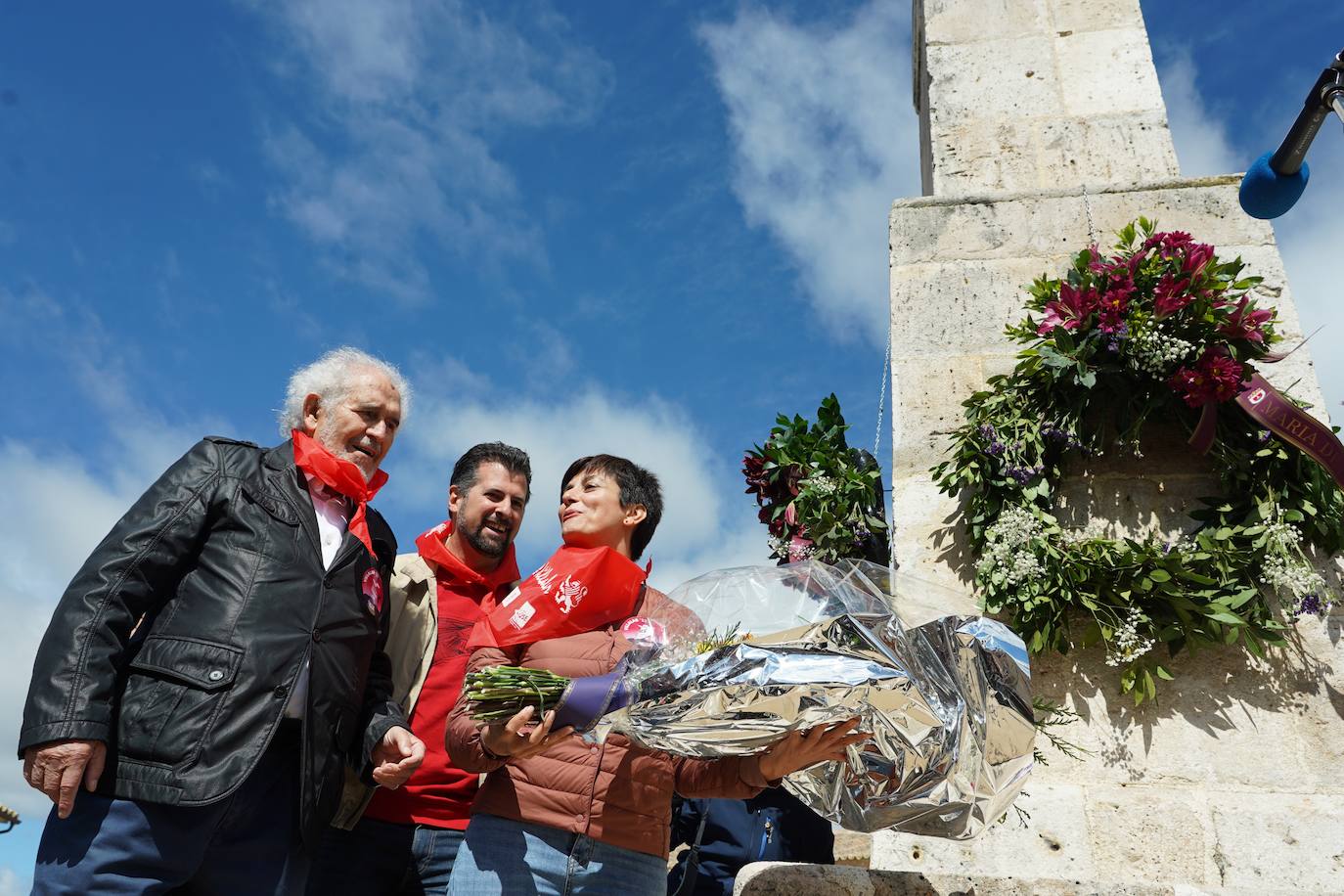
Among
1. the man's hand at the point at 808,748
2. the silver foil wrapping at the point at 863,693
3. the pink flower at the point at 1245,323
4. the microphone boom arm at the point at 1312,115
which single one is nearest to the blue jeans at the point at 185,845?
the silver foil wrapping at the point at 863,693

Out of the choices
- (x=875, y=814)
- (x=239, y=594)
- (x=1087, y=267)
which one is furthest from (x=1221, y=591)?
(x=239, y=594)

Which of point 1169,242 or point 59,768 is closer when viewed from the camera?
point 59,768

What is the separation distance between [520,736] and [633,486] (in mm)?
851

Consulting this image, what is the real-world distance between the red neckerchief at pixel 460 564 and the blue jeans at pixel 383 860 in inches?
28.9

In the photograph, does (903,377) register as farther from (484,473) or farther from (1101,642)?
(484,473)

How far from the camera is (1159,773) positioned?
9.69ft

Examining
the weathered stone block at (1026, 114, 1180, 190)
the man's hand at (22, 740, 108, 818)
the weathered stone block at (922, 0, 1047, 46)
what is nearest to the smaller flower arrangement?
the weathered stone block at (1026, 114, 1180, 190)

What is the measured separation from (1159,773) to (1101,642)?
424 mm

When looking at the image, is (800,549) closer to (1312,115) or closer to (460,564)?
(460,564)

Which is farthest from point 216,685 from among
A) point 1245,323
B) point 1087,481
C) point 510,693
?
point 1245,323

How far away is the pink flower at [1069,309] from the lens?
343 centimetres

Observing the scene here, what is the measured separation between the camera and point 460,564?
289cm

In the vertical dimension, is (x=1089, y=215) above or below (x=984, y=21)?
below

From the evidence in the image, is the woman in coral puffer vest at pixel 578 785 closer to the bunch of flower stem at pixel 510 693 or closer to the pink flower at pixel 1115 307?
the bunch of flower stem at pixel 510 693
